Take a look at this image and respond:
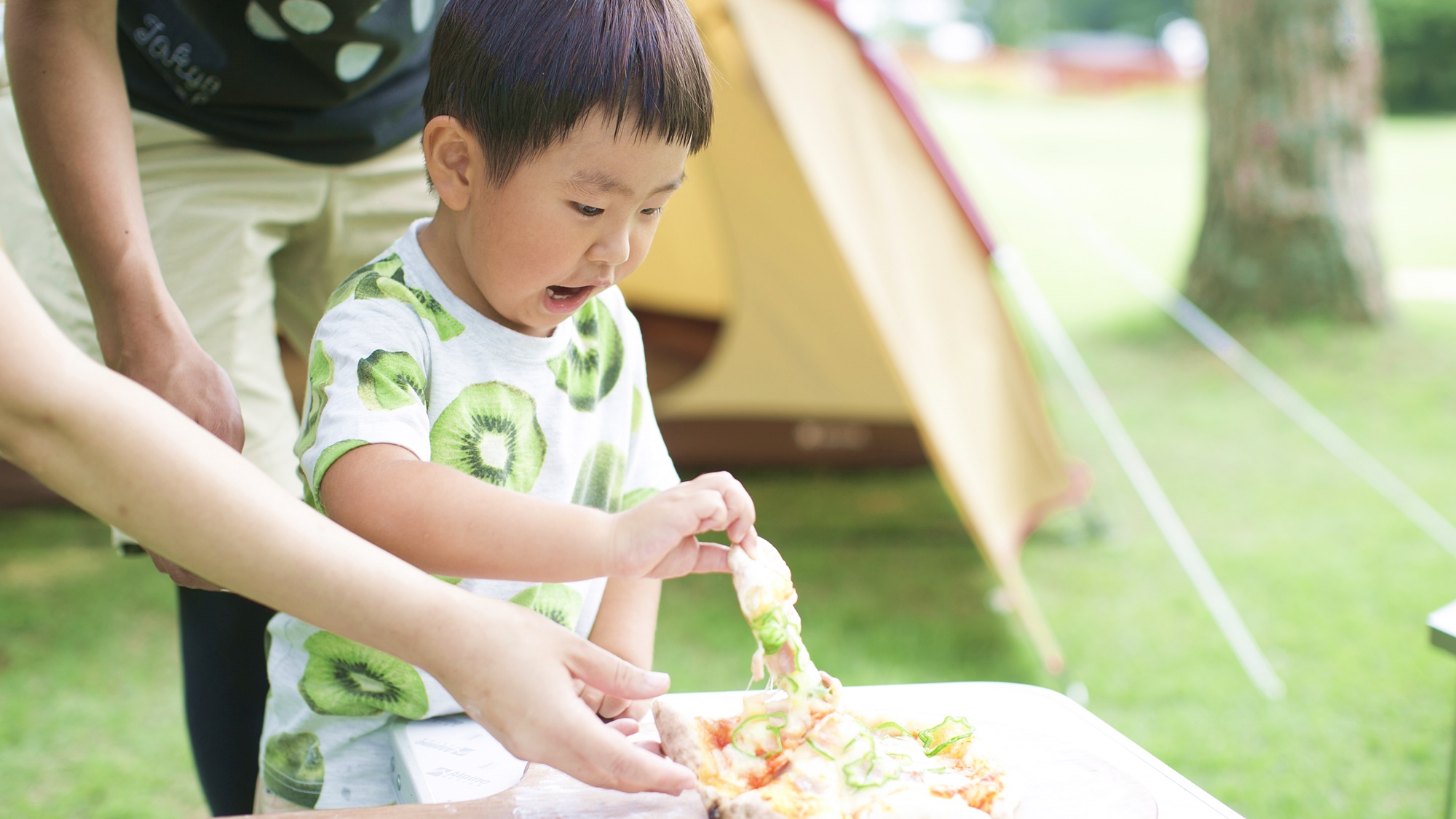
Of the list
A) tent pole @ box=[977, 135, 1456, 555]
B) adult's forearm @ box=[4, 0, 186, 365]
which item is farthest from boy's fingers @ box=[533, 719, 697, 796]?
tent pole @ box=[977, 135, 1456, 555]

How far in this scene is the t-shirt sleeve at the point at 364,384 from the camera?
953 mm

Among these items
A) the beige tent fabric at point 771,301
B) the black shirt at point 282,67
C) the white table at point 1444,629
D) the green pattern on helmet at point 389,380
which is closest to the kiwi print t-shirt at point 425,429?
the green pattern on helmet at point 389,380

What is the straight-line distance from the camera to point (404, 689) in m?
1.14

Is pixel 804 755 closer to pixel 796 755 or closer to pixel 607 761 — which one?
pixel 796 755

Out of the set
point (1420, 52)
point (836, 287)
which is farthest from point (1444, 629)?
point (1420, 52)

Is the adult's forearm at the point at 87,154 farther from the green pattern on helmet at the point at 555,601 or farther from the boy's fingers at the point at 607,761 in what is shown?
the boy's fingers at the point at 607,761

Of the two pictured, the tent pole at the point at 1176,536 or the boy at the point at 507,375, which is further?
the tent pole at the point at 1176,536

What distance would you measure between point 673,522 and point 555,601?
36 cm

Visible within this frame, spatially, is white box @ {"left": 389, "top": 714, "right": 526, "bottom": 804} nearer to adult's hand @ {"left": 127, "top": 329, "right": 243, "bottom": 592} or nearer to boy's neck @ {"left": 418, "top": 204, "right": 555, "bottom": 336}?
adult's hand @ {"left": 127, "top": 329, "right": 243, "bottom": 592}

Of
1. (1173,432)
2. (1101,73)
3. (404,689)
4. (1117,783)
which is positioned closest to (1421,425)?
(1173,432)

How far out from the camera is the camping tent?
99.9 inches

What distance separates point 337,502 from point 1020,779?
2.13 feet

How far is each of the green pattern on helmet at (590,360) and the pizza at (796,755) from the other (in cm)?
30

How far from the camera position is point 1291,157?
16.6ft
